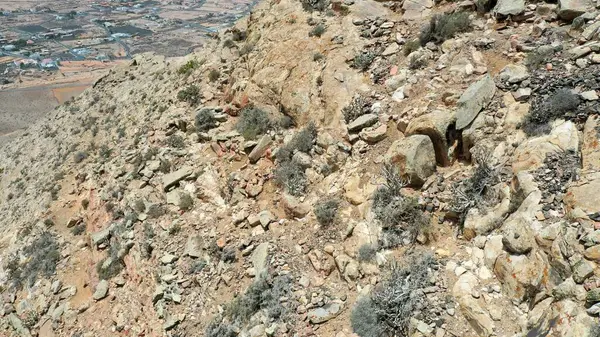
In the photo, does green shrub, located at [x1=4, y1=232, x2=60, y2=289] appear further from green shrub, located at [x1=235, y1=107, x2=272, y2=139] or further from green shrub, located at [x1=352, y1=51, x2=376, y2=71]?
green shrub, located at [x1=352, y1=51, x2=376, y2=71]

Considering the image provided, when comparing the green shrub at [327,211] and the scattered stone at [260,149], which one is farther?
the scattered stone at [260,149]

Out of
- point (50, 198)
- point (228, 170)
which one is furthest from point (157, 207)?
point (50, 198)

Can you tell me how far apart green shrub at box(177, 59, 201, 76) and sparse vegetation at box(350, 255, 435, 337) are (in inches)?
515


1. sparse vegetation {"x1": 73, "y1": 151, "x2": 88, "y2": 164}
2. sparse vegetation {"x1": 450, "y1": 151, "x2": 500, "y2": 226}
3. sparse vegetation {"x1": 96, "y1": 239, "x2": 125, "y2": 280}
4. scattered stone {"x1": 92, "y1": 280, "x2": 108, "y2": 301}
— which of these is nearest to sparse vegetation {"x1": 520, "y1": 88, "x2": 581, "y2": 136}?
sparse vegetation {"x1": 450, "y1": 151, "x2": 500, "y2": 226}

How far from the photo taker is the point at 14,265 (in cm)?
1333

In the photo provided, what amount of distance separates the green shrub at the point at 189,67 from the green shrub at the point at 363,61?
8487 mm

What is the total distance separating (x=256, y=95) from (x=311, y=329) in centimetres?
778

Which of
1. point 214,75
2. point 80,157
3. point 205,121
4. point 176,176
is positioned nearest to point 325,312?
point 176,176

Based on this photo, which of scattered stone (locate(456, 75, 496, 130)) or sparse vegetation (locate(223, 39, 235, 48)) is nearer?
scattered stone (locate(456, 75, 496, 130))

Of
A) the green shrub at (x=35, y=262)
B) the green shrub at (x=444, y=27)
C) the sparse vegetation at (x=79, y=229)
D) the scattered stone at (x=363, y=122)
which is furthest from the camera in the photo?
the sparse vegetation at (x=79, y=229)

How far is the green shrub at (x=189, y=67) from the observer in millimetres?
17000

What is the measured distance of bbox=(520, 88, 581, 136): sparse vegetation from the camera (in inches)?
269

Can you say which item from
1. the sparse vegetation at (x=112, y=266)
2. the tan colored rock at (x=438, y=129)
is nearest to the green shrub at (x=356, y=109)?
the tan colored rock at (x=438, y=129)

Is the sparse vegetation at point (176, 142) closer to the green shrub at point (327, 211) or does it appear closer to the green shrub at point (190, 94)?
the green shrub at point (190, 94)
